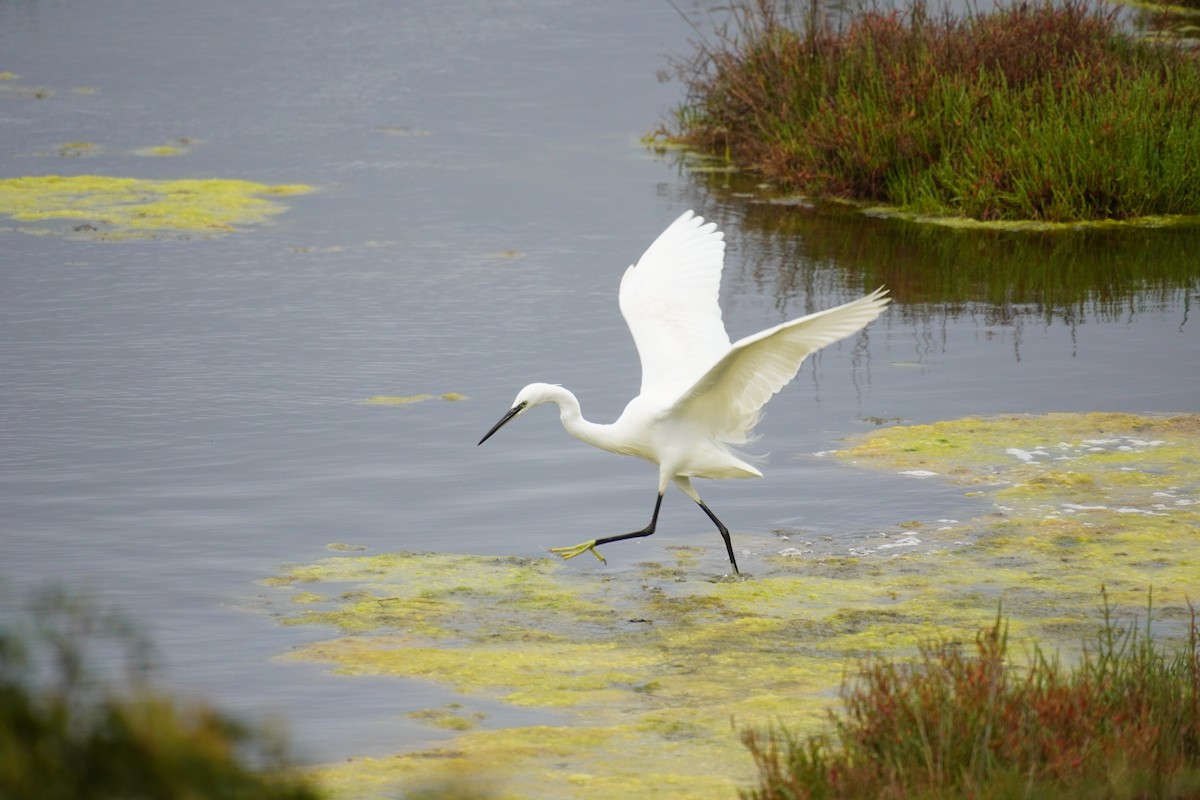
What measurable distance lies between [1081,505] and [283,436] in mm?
3950

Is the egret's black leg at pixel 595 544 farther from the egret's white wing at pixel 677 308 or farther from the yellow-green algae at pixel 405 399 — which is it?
the yellow-green algae at pixel 405 399

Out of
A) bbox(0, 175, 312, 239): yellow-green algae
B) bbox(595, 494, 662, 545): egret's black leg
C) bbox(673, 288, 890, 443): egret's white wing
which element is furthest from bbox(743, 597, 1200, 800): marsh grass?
bbox(0, 175, 312, 239): yellow-green algae

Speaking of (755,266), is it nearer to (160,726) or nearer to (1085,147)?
(1085,147)

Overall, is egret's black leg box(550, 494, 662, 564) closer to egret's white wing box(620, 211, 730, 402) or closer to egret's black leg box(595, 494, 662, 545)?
egret's black leg box(595, 494, 662, 545)

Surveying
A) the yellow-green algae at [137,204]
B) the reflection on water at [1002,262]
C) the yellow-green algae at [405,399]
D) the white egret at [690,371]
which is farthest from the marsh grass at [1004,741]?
the yellow-green algae at [137,204]

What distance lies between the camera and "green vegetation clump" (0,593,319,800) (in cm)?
250

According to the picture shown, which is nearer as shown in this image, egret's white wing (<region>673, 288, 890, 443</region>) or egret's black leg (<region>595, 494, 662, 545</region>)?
egret's white wing (<region>673, 288, 890, 443</region>)

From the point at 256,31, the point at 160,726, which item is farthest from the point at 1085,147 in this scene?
the point at 256,31

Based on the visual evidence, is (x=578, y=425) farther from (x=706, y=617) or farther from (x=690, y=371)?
(x=706, y=617)

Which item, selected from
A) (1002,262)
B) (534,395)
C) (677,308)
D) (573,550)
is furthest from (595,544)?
(1002,262)

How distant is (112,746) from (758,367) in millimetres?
4029

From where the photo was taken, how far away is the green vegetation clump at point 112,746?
250cm

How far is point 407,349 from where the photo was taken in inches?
398

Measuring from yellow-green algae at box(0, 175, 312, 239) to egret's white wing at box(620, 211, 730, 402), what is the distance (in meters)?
6.38
